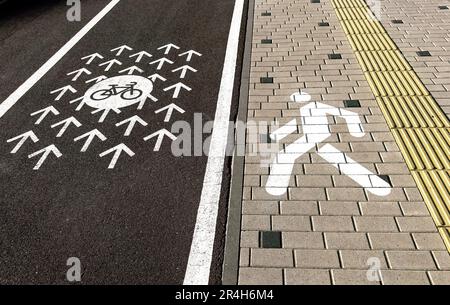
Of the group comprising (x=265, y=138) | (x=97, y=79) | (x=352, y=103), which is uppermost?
(x=352, y=103)

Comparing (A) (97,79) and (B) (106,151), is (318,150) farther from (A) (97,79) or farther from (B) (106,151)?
(A) (97,79)

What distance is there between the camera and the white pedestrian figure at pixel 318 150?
484 cm

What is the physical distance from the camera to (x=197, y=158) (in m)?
5.45

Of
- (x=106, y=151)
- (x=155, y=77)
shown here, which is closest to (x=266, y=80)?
(x=155, y=77)

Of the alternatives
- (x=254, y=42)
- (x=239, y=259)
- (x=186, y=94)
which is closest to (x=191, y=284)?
(x=239, y=259)

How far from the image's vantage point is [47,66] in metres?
8.16

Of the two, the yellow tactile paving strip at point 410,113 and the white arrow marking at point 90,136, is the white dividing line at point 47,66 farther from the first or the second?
the yellow tactile paving strip at point 410,113

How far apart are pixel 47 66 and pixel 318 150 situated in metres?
6.16

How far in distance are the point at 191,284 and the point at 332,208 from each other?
6.23ft

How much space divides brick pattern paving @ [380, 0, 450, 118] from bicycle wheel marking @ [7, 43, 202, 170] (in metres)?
4.35

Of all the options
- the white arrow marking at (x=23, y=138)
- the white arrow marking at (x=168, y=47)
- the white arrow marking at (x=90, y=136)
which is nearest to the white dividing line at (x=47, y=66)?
the white arrow marking at (x=23, y=138)

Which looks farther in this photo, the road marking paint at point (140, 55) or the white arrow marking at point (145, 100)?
the road marking paint at point (140, 55)

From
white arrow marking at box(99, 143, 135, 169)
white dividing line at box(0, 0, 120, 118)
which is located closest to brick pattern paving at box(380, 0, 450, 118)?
white arrow marking at box(99, 143, 135, 169)

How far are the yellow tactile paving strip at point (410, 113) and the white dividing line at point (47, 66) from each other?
6.48 m
